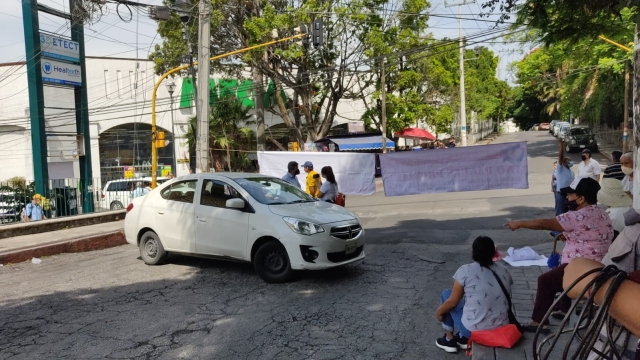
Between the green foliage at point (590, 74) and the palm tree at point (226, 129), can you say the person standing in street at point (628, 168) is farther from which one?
the palm tree at point (226, 129)

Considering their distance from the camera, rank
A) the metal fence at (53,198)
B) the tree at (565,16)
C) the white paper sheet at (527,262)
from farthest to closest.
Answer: the metal fence at (53,198), the white paper sheet at (527,262), the tree at (565,16)

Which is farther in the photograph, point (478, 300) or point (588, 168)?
point (588, 168)

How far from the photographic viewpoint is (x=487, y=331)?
176 inches

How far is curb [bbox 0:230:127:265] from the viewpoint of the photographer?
9.86 metres

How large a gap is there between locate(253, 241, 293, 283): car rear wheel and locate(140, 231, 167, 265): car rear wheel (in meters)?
2.15

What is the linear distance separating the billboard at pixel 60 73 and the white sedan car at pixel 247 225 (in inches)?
342

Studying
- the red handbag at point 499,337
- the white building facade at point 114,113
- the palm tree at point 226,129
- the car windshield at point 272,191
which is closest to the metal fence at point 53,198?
the car windshield at point 272,191

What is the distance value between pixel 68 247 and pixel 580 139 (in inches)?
1270

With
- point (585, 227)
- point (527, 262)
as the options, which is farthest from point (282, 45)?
point (585, 227)

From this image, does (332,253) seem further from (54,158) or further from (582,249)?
(54,158)

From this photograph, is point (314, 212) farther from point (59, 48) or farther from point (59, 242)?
point (59, 48)

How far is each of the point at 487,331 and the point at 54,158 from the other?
15680 mm

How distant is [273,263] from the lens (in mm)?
7332

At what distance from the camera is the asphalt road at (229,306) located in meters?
4.98
